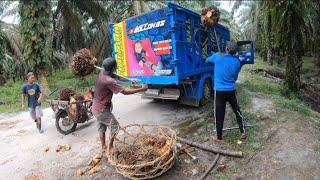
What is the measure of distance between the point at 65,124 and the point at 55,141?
0.67 meters

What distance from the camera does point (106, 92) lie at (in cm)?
677

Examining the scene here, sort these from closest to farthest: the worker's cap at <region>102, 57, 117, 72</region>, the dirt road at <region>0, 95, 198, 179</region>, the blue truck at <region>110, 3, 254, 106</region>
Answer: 1. the worker's cap at <region>102, 57, 117, 72</region>
2. the dirt road at <region>0, 95, 198, 179</region>
3. the blue truck at <region>110, 3, 254, 106</region>

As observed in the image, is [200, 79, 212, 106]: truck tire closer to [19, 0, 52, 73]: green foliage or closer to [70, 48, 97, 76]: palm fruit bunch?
[70, 48, 97, 76]: palm fruit bunch

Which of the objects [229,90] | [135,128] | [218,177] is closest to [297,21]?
[229,90]

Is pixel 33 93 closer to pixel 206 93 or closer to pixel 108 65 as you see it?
pixel 108 65

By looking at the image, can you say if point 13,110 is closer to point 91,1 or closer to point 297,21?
point 91,1

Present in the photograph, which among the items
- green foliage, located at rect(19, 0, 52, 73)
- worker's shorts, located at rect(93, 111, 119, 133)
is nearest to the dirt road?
worker's shorts, located at rect(93, 111, 119, 133)

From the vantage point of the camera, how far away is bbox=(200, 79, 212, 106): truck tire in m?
10.2

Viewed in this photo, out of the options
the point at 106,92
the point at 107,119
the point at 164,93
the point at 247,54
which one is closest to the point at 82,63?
the point at 106,92

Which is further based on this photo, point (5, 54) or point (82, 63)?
point (5, 54)

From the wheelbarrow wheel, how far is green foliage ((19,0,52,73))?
22.4 feet

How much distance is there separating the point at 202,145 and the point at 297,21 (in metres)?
6.19

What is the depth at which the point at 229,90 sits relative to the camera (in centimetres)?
727

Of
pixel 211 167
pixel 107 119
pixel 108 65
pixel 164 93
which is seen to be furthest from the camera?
pixel 164 93
